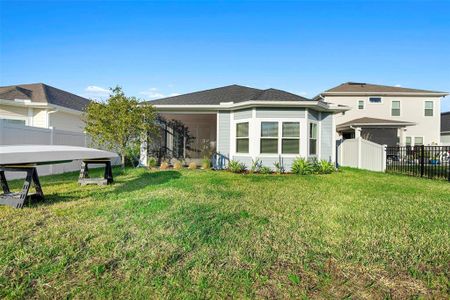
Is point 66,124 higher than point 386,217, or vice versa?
point 66,124

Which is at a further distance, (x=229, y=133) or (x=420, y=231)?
(x=229, y=133)

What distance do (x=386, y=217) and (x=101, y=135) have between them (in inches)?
458

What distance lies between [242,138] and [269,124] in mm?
1472

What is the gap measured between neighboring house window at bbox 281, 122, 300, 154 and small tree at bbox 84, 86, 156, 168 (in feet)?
20.7

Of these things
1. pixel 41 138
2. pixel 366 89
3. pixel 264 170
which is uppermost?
pixel 366 89

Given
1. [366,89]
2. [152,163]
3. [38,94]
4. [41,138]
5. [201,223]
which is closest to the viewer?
[201,223]

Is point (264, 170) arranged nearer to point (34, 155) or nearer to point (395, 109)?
point (34, 155)

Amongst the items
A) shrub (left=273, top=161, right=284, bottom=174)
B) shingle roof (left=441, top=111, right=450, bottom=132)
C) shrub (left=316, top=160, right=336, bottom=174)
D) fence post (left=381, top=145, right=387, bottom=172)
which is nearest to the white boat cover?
shrub (left=273, top=161, right=284, bottom=174)

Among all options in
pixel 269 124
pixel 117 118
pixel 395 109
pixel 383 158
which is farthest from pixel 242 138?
pixel 395 109

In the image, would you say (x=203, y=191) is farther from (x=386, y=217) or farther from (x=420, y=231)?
(x=420, y=231)

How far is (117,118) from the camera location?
11.5 metres

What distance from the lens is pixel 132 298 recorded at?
2.19m

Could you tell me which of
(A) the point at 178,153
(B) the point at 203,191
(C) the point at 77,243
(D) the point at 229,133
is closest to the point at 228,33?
(D) the point at 229,133

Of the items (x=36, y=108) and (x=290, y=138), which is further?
(x=36, y=108)
